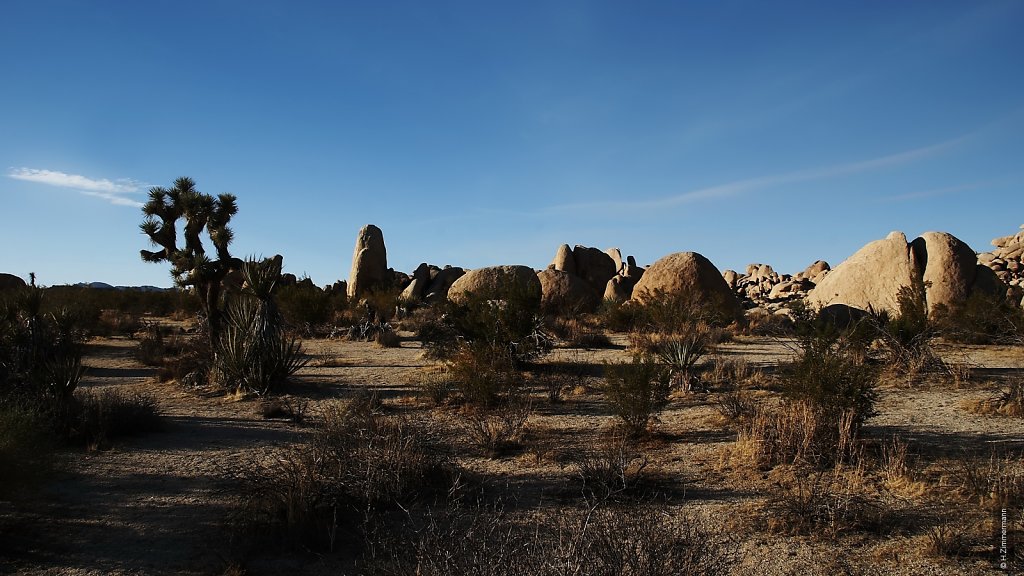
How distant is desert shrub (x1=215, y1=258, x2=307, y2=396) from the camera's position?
11242mm

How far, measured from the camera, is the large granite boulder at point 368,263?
119 feet

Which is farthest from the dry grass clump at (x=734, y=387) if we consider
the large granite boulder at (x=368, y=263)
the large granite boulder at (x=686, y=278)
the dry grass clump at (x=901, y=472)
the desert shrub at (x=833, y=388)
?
the large granite boulder at (x=368, y=263)

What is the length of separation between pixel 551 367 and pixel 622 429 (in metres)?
5.20

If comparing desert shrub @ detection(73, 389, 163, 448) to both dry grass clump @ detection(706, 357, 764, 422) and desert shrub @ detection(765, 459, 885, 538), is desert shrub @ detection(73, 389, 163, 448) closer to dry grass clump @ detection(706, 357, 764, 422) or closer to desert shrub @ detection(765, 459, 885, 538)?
desert shrub @ detection(765, 459, 885, 538)

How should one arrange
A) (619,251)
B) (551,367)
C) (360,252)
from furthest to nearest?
(619,251)
(360,252)
(551,367)

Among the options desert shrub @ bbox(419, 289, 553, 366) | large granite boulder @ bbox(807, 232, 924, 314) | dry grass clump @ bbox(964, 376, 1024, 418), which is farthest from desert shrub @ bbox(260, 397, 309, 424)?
large granite boulder @ bbox(807, 232, 924, 314)

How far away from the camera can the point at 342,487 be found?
17.8ft

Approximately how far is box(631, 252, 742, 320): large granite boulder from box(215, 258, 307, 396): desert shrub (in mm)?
15386

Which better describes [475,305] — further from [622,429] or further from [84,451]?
[84,451]

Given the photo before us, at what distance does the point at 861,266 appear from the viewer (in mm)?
23656

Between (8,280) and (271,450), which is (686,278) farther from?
(8,280)

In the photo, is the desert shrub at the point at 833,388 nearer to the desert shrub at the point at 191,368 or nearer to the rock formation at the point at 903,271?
the desert shrub at the point at 191,368

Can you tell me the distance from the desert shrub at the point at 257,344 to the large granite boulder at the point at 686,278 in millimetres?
15386

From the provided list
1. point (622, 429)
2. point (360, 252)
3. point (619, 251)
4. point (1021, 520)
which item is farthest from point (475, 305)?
point (619, 251)
